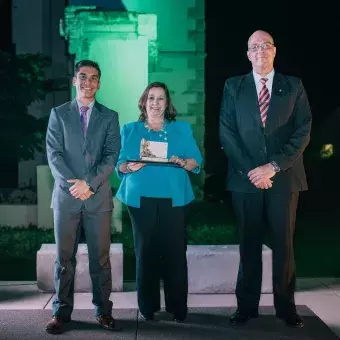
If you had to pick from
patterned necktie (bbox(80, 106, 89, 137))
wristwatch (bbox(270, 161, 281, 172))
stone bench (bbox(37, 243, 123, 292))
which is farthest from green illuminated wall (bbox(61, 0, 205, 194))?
wristwatch (bbox(270, 161, 281, 172))

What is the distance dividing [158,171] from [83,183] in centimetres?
58

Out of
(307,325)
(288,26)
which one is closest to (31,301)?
(307,325)

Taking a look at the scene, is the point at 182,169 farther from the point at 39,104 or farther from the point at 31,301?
the point at 39,104

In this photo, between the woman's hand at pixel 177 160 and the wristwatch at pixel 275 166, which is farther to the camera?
the woman's hand at pixel 177 160

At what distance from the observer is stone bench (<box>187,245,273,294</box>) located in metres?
4.59

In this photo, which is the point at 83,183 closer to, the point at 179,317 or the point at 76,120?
the point at 76,120

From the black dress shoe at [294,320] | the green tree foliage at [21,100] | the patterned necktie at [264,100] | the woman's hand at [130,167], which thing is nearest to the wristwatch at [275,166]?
the patterned necktie at [264,100]

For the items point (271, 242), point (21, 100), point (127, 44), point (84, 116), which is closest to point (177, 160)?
point (84, 116)

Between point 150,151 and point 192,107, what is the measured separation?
714 cm

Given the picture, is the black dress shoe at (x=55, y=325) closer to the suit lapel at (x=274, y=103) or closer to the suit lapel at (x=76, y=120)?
the suit lapel at (x=76, y=120)

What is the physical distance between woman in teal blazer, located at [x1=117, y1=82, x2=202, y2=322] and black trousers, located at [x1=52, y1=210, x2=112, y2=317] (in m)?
0.28

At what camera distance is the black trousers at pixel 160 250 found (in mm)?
3648

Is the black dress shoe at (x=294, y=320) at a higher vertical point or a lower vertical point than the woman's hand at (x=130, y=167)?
lower

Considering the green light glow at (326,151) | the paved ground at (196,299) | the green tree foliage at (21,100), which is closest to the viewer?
the paved ground at (196,299)
